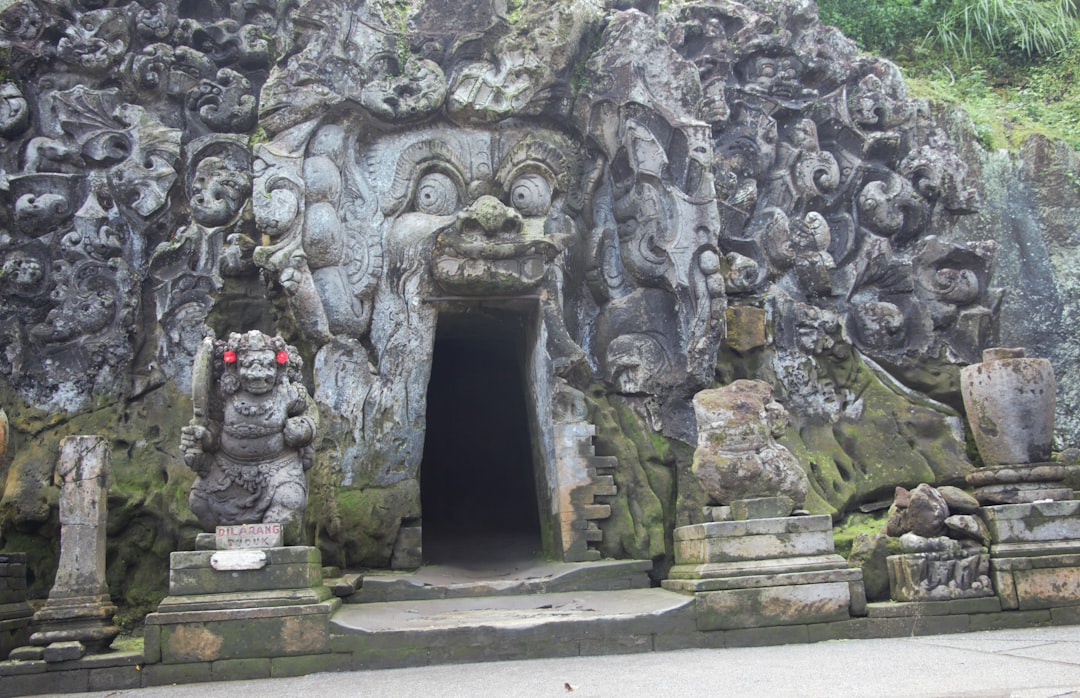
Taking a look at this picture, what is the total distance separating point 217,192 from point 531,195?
3.25 meters

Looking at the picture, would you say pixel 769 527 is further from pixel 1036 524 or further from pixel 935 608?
pixel 1036 524

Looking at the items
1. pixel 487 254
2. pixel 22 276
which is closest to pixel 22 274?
pixel 22 276

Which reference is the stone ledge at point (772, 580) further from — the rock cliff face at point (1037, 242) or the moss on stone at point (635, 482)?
the rock cliff face at point (1037, 242)

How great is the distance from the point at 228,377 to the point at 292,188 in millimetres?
2757

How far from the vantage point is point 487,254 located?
28.3 feet

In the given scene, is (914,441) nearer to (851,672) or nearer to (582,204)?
(582,204)

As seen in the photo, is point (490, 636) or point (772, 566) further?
point (772, 566)

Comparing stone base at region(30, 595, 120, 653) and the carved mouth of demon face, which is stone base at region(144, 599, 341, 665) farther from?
the carved mouth of demon face

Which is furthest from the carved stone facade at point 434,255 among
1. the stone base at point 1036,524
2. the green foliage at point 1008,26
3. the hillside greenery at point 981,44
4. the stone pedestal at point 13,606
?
the green foliage at point 1008,26

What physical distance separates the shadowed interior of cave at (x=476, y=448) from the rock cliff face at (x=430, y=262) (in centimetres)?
202

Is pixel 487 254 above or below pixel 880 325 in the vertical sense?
above

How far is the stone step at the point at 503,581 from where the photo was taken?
7.25m

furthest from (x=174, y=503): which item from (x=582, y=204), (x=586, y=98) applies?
(x=586, y=98)

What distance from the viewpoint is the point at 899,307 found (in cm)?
1030
